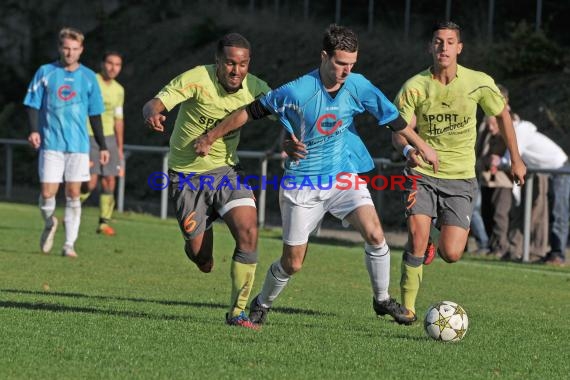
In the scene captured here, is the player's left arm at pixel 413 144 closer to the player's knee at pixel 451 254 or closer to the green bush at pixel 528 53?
the player's knee at pixel 451 254

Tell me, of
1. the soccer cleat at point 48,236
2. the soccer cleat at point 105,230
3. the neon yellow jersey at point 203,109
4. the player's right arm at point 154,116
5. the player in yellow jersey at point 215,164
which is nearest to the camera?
the player's right arm at point 154,116

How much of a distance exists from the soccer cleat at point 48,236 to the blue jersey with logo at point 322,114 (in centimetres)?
595

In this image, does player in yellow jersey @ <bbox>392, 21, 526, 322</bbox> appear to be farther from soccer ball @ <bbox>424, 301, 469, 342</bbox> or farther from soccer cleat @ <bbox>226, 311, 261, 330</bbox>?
soccer cleat @ <bbox>226, 311, 261, 330</bbox>

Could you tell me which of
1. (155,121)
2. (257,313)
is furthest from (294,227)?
(155,121)

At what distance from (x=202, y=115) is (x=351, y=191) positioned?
1.31m

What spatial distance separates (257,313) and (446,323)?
1491mm

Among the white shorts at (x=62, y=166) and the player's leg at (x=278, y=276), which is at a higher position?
the white shorts at (x=62, y=166)

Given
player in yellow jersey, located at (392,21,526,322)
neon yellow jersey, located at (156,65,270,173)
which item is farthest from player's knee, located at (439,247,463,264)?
neon yellow jersey, located at (156,65,270,173)

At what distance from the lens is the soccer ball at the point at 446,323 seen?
9055 millimetres

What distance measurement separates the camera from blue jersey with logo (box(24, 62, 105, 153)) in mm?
14445

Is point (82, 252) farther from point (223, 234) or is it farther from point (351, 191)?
point (351, 191)

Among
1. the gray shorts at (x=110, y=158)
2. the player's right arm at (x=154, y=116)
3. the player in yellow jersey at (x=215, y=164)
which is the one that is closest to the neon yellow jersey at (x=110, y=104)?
the gray shorts at (x=110, y=158)

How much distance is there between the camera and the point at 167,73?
3588cm

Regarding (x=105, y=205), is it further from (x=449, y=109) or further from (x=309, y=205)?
(x=309, y=205)
